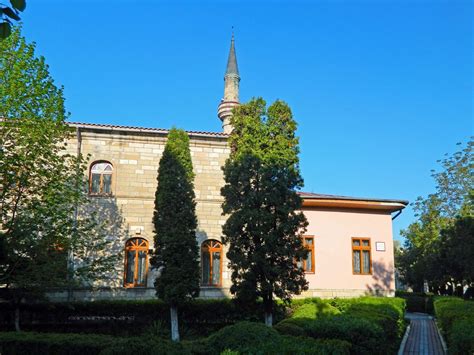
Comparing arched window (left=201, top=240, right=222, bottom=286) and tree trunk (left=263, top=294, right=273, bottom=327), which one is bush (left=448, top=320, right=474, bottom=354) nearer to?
tree trunk (left=263, top=294, right=273, bottom=327)

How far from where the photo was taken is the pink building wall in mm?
18453

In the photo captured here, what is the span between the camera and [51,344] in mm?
8586

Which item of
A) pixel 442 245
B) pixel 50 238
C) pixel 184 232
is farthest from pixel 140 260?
pixel 442 245

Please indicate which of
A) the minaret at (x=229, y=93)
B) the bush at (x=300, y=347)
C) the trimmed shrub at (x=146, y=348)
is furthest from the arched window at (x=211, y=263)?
the minaret at (x=229, y=93)

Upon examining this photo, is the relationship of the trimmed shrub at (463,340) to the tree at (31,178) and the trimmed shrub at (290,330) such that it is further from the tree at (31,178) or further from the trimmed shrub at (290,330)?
the tree at (31,178)

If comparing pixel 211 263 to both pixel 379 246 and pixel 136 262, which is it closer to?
pixel 136 262

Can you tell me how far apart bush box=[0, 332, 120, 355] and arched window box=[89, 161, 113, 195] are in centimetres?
811

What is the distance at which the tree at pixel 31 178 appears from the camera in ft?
36.0

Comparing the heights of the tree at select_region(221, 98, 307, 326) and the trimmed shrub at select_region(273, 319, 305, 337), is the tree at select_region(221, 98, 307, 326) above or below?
above

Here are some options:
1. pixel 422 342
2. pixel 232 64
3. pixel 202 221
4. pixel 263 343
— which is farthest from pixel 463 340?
pixel 232 64

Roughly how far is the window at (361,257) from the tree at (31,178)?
38.9 ft

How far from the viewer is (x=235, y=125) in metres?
13.8

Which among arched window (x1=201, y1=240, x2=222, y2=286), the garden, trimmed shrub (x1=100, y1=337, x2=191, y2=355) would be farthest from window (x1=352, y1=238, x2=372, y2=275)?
trimmed shrub (x1=100, y1=337, x2=191, y2=355)

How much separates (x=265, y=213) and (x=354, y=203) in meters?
7.94
